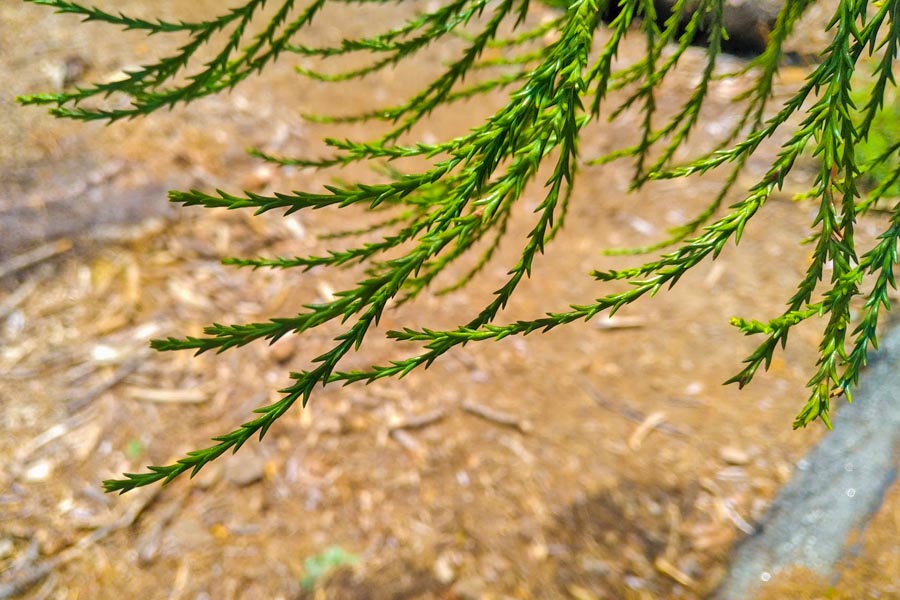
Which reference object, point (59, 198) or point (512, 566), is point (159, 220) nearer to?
point (59, 198)

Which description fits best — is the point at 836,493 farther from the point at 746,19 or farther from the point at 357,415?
the point at 746,19

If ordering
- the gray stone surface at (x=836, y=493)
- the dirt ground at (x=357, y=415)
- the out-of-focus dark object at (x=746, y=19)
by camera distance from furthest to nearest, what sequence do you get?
the out-of-focus dark object at (x=746, y=19)
the dirt ground at (x=357, y=415)
the gray stone surface at (x=836, y=493)

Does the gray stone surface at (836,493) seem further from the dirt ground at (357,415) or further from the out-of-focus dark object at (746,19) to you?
the out-of-focus dark object at (746,19)

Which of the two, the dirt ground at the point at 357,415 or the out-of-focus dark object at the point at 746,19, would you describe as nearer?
the dirt ground at the point at 357,415

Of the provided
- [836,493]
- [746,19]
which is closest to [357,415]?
[836,493]

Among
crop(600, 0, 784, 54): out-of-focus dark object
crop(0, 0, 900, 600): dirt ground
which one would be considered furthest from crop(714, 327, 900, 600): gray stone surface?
crop(600, 0, 784, 54): out-of-focus dark object

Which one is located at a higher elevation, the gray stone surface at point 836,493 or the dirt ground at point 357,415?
the gray stone surface at point 836,493

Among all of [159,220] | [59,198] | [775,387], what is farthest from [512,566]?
[59,198]

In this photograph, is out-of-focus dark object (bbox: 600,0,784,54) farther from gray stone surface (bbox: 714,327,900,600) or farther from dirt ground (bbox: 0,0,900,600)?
gray stone surface (bbox: 714,327,900,600)

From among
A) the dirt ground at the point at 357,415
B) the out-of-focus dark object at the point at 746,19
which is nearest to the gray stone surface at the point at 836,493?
the dirt ground at the point at 357,415
